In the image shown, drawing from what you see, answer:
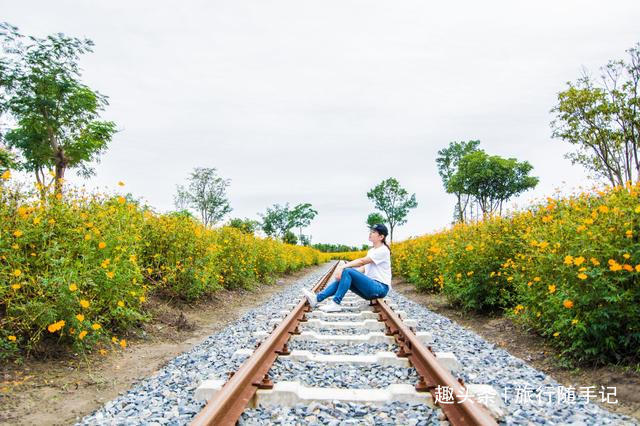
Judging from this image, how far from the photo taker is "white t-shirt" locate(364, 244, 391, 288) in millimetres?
6110

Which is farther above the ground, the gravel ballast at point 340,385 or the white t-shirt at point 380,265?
the white t-shirt at point 380,265

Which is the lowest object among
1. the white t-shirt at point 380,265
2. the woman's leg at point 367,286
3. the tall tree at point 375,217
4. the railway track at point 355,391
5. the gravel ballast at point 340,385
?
the gravel ballast at point 340,385

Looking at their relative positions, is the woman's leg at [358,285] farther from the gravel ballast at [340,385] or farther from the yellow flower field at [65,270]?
the yellow flower field at [65,270]

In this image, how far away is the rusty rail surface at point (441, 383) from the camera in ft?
6.90

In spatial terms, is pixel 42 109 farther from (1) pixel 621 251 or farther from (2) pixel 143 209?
→ (1) pixel 621 251

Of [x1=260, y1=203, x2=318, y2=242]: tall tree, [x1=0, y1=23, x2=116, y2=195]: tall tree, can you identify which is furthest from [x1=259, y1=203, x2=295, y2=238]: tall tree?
[x1=0, y1=23, x2=116, y2=195]: tall tree

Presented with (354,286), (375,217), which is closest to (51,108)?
(354,286)

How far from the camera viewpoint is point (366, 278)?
6.07 metres

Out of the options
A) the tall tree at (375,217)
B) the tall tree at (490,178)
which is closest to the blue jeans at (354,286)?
the tall tree at (490,178)

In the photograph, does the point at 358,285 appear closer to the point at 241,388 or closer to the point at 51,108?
the point at 241,388

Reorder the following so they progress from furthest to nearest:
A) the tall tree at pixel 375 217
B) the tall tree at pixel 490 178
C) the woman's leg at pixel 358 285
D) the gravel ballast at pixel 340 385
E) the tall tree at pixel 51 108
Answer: the tall tree at pixel 375 217
the tall tree at pixel 490 178
the tall tree at pixel 51 108
the woman's leg at pixel 358 285
the gravel ballast at pixel 340 385

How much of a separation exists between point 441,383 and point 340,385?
2.30 ft

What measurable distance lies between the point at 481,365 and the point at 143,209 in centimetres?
496

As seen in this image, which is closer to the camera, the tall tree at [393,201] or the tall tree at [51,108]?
the tall tree at [51,108]
